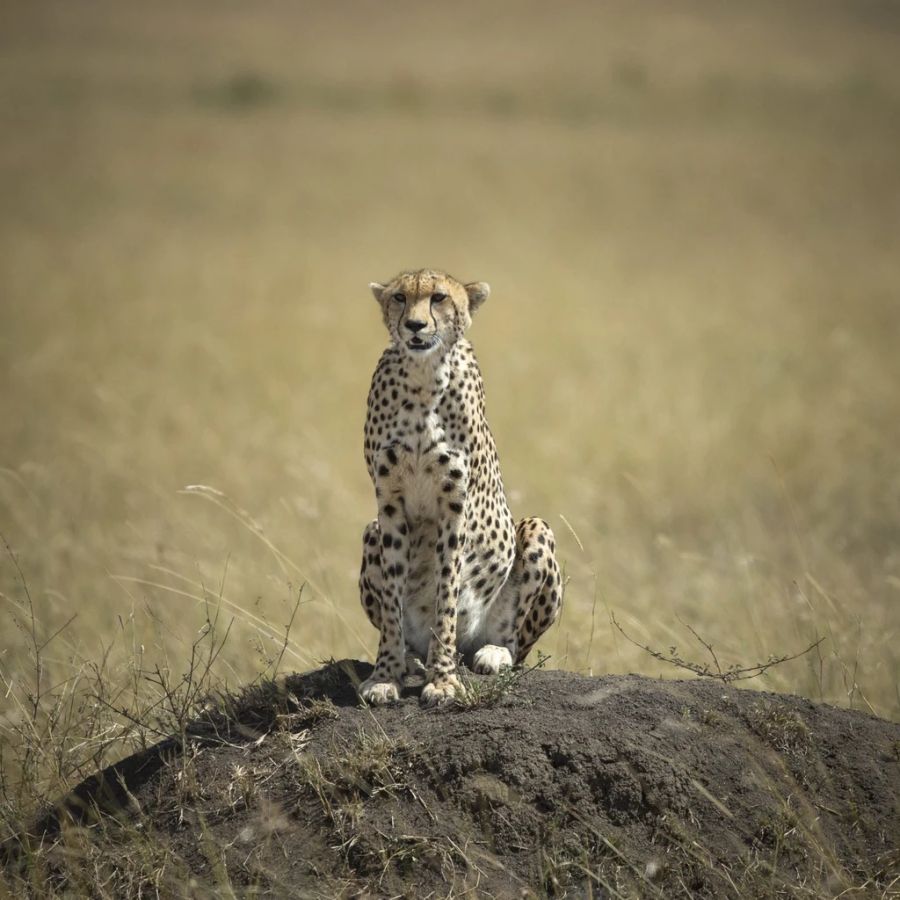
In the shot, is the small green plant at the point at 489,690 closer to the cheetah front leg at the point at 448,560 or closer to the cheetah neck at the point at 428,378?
Answer: the cheetah front leg at the point at 448,560

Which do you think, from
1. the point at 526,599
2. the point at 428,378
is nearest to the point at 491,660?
the point at 526,599

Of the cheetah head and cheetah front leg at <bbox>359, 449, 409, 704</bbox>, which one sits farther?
cheetah front leg at <bbox>359, 449, 409, 704</bbox>

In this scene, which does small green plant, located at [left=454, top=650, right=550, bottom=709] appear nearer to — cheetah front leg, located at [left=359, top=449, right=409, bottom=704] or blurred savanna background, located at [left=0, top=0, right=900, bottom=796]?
cheetah front leg, located at [left=359, top=449, right=409, bottom=704]

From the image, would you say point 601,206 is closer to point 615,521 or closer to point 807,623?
point 615,521

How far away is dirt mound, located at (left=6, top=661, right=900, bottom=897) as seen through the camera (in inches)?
149

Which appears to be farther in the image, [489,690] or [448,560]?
[448,560]

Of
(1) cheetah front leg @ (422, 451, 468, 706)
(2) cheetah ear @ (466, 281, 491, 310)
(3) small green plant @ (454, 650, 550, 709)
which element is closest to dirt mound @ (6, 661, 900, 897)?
(3) small green plant @ (454, 650, 550, 709)

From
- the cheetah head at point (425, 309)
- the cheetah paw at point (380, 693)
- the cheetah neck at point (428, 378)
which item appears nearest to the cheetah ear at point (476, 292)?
the cheetah head at point (425, 309)

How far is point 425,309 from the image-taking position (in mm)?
4406

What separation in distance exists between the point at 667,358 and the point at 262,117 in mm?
16163

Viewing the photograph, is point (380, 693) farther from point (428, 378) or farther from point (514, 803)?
point (428, 378)

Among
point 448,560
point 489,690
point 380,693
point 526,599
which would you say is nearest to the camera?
point 489,690

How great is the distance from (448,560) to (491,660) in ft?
1.38

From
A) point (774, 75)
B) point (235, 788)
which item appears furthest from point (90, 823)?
point (774, 75)
